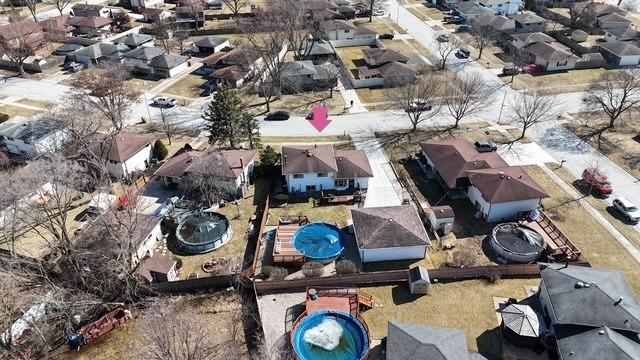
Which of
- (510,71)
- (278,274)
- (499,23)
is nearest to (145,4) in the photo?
(499,23)

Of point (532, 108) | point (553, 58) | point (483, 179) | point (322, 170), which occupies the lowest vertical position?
point (322, 170)

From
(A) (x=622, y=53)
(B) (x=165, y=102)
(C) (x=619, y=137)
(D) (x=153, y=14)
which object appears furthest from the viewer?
(D) (x=153, y=14)

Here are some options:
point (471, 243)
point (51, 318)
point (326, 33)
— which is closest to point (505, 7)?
point (326, 33)

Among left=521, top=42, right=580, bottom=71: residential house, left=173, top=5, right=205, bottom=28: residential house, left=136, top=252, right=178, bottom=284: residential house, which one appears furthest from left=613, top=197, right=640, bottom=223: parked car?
left=173, top=5, right=205, bottom=28: residential house

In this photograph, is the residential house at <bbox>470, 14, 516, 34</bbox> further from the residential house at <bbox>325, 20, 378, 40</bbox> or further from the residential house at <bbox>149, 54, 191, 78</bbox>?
the residential house at <bbox>149, 54, 191, 78</bbox>

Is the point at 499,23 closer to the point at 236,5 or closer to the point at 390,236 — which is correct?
the point at 236,5

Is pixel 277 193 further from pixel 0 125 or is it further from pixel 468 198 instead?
pixel 0 125
